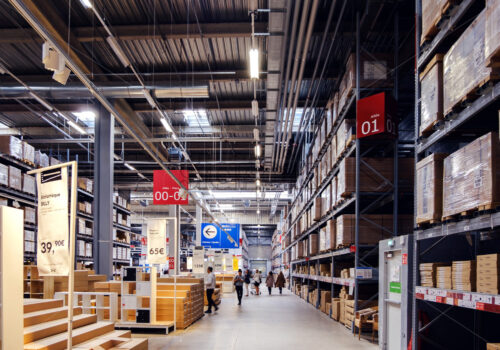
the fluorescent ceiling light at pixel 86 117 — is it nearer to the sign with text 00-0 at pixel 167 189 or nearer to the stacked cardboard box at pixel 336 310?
the sign with text 00-0 at pixel 167 189

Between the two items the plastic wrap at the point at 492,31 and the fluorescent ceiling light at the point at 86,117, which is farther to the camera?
the fluorescent ceiling light at the point at 86,117

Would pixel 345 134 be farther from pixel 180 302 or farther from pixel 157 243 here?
pixel 180 302

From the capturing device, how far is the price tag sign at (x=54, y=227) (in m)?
5.70

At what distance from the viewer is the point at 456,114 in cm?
606

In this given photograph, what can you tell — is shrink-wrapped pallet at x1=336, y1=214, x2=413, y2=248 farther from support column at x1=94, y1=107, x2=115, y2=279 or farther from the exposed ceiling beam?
support column at x1=94, y1=107, x2=115, y2=279

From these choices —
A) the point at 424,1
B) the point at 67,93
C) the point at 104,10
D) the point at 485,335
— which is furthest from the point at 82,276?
the point at 424,1

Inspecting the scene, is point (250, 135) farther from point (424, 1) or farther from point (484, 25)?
point (484, 25)

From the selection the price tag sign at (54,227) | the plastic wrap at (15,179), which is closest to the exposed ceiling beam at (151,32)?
the plastic wrap at (15,179)

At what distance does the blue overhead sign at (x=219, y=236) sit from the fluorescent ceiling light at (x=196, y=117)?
1119 cm

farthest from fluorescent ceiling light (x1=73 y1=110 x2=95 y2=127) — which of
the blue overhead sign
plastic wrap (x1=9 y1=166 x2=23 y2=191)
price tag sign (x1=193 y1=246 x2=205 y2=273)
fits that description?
the blue overhead sign

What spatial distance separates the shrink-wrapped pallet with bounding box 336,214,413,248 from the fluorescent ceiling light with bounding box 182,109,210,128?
870cm

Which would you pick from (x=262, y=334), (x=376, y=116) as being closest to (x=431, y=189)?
(x=376, y=116)

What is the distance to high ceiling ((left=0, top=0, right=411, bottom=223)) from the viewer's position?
38.4ft

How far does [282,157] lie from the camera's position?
23.7 metres
